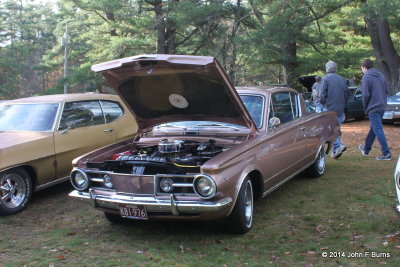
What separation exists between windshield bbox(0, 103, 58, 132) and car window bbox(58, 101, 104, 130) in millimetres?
181

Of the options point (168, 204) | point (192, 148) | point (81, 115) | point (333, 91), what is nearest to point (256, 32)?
point (333, 91)

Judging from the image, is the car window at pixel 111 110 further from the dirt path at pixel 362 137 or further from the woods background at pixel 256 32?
the woods background at pixel 256 32

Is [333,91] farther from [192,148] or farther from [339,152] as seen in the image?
[192,148]

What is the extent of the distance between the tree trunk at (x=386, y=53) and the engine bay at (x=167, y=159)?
14.3 metres

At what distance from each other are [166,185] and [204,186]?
400 millimetres

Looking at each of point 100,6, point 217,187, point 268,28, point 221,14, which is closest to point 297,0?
point 268,28

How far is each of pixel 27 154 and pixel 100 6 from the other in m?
16.3

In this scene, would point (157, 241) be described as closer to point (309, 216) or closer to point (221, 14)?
point (309, 216)

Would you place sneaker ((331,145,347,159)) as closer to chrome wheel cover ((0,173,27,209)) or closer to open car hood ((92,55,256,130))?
open car hood ((92,55,256,130))

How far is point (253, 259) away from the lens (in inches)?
155

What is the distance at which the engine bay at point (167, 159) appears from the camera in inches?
171

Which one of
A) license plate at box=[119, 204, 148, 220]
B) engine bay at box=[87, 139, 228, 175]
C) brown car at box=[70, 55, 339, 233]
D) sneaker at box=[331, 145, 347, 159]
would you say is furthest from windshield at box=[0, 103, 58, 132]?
→ sneaker at box=[331, 145, 347, 159]

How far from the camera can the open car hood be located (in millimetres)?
4629

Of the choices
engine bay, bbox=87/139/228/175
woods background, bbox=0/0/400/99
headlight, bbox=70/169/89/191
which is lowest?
headlight, bbox=70/169/89/191
